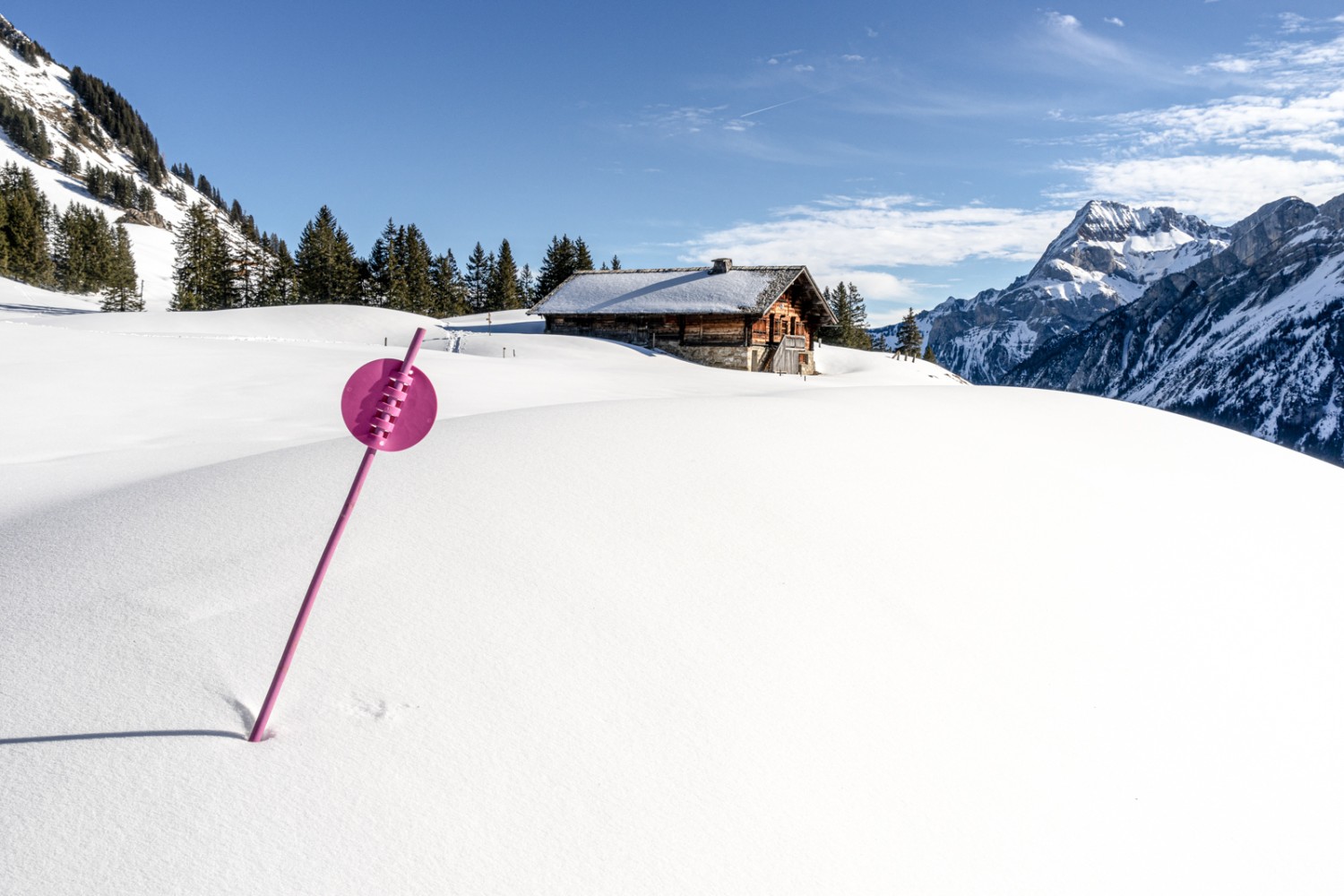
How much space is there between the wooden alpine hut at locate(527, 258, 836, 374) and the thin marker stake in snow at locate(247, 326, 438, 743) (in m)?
28.6

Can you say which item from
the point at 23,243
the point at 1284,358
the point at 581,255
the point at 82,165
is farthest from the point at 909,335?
the point at 82,165

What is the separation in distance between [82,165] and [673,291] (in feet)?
505

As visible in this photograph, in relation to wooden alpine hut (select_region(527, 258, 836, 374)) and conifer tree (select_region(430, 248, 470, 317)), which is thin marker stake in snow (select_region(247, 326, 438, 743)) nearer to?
wooden alpine hut (select_region(527, 258, 836, 374))

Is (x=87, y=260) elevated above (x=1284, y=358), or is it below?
above

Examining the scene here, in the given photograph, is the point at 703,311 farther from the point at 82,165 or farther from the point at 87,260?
the point at 82,165

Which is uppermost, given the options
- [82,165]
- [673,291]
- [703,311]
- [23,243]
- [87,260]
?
[82,165]

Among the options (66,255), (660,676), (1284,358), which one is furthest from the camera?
(1284,358)

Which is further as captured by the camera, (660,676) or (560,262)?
(560,262)

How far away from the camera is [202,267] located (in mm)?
57719

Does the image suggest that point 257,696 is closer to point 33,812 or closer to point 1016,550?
point 33,812

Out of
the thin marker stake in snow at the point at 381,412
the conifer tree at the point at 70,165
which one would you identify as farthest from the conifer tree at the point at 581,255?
the conifer tree at the point at 70,165

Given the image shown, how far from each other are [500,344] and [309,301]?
3881 cm

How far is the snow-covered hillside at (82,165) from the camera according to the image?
350 feet

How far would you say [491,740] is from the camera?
9.85 feet
